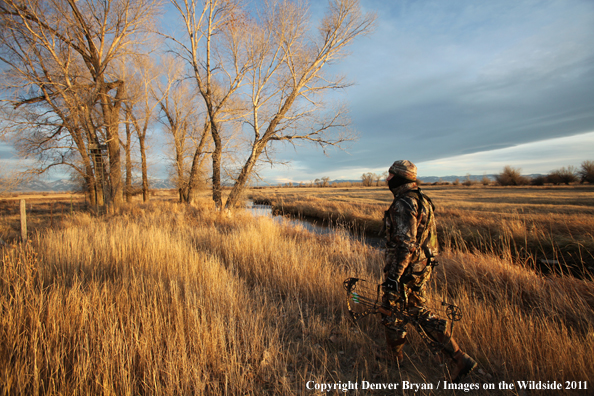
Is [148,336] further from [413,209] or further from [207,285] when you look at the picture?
[413,209]

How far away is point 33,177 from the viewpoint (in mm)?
12227

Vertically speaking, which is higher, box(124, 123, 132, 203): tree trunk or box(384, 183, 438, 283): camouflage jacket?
box(124, 123, 132, 203): tree trunk

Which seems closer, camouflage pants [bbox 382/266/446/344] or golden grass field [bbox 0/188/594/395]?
golden grass field [bbox 0/188/594/395]

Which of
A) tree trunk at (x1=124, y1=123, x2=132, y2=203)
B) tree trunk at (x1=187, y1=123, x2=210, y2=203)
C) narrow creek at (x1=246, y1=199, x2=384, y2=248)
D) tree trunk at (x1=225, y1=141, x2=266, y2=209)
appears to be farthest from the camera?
tree trunk at (x1=124, y1=123, x2=132, y2=203)

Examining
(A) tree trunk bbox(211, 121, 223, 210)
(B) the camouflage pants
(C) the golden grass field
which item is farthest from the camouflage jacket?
(A) tree trunk bbox(211, 121, 223, 210)

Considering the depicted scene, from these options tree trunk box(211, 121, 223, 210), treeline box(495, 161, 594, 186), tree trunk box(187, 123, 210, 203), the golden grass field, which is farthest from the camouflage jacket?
Answer: treeline box(495, 161, 594, 186)

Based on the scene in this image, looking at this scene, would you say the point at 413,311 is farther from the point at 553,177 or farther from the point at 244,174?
the point at 553,177

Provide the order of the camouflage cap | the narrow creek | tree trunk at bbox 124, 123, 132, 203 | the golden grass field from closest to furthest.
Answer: the golden grass field → the camouflage cap → the narrow creek → tree trunk at bbox 124, 123, 132, 203

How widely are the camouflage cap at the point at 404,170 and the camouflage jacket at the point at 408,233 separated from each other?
0.09 m

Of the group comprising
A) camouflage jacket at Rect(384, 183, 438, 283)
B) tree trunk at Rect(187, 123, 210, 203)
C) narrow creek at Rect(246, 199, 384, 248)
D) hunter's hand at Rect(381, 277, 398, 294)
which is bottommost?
narrow creek at Rect(246, 199, 384, 248)

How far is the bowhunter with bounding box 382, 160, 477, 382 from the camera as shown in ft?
7.07

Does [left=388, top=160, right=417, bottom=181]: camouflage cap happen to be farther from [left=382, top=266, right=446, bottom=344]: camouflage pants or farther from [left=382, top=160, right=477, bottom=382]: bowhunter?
[left=382, top=266, right=446, bottom=344]: camouflage pants

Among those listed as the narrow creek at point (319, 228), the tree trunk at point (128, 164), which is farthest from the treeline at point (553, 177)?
the tree trunk at point (128, 164)

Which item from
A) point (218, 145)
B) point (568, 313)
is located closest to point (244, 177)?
point (218, 145)
